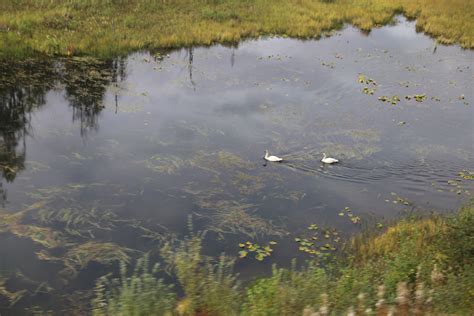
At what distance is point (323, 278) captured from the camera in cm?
643

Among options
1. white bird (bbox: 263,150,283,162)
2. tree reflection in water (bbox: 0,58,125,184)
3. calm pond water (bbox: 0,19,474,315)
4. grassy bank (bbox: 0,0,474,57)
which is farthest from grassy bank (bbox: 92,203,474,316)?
grassy bank (bbox: 0,0,474,57)

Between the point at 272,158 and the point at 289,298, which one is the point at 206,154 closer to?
the point at 272,158

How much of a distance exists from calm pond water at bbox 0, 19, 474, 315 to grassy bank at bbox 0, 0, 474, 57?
1.31 m

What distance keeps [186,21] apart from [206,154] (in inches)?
578

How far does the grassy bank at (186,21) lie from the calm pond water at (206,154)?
1315 millimetres

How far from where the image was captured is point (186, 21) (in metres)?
26.5

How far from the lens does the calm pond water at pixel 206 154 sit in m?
10.1

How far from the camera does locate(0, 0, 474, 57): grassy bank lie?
21453 millimetres

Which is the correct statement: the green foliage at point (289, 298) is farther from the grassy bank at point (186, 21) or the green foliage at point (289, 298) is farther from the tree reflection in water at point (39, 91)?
the grassy bank at point (186, 21)

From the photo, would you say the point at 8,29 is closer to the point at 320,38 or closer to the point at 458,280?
the point at 320,38

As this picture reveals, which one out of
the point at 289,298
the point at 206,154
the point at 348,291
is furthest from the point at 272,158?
the point at 289,298

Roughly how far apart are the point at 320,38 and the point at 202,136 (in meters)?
16.0

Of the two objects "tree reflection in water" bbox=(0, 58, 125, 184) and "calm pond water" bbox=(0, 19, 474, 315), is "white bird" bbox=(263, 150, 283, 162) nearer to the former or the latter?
"calm pond water" bbox=(0, 19, 474, 315)

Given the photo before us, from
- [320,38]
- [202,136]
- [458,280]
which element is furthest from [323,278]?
[320,38]
